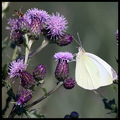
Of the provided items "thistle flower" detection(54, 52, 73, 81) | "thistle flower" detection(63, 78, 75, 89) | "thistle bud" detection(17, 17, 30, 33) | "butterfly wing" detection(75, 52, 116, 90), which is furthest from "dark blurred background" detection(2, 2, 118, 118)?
"thistle bud" detection(17, 17, 30, 33)

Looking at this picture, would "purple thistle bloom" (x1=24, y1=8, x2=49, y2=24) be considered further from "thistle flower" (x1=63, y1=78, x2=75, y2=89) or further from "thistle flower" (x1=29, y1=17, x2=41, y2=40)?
"thistle flower" (x1=63, y1=78, x2=75, y2=89)

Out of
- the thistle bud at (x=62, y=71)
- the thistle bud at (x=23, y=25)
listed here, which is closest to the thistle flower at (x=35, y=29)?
the thistle bud at (x=23, y=25)

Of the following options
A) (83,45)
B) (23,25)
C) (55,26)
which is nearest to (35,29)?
(23,25)

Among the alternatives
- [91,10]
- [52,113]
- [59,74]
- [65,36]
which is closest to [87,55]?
[65,36]

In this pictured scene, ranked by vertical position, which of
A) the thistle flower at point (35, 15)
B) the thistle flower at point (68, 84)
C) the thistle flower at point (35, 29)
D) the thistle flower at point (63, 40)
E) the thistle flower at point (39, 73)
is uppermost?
the thistle flower at point (35, 15)

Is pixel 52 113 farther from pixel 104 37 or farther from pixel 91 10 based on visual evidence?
pixel 91 10

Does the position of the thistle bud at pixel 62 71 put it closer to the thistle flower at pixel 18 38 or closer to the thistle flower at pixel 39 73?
the thistle flower at pixel 39 73
